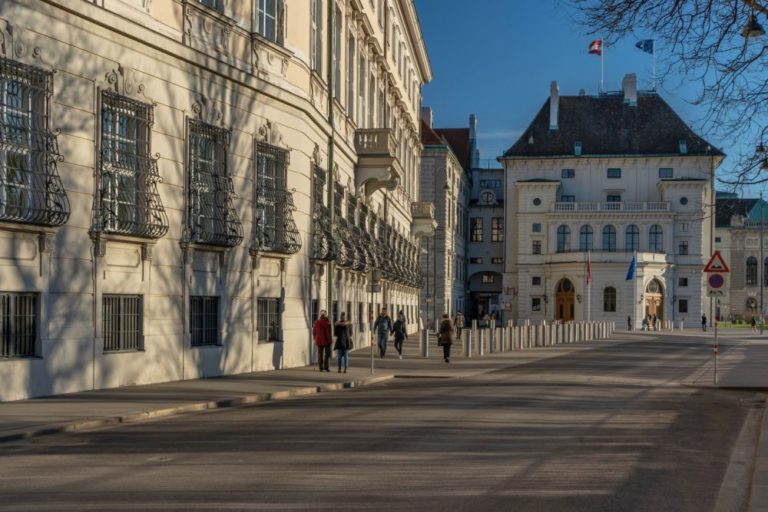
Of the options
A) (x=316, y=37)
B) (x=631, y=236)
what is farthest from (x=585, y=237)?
(x=316, y=37)

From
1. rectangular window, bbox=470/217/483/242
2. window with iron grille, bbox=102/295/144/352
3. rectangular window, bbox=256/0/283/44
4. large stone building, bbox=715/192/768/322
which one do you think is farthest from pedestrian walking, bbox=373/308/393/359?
large stone building, bbox=715/192/768/322

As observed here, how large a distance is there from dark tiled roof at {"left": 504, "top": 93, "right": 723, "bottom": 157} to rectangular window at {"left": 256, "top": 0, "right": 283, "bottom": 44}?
82158 millimetres

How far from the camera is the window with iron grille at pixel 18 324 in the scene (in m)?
16.9

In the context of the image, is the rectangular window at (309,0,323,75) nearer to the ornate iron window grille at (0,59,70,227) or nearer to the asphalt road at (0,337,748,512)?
the ornate iron window grille at (0,59,70,227)

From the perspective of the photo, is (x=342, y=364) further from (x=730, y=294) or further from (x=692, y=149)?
(x=730, y=294)

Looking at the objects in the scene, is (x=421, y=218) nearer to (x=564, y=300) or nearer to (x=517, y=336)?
(x=517, y=336)

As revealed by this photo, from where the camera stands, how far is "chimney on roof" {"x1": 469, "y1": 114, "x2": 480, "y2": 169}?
124537mm

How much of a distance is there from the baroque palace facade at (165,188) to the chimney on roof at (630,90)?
262 feet

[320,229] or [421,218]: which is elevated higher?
[421,218]

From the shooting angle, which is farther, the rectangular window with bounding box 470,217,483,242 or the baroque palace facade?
the rectangular window with bounding box 470,217,483,242

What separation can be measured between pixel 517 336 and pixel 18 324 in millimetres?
32411

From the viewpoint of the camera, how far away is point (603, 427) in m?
15.4

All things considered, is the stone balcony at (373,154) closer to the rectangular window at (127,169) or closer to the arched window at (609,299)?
the rectangular window at (127,169)

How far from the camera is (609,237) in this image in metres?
101
